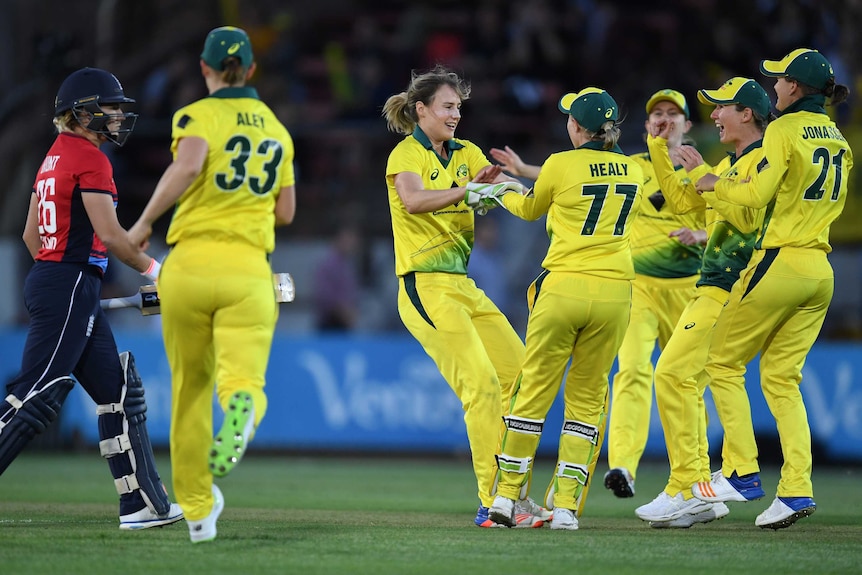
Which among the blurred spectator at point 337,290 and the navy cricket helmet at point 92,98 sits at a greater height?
the navy cricket helmet at point 92,98

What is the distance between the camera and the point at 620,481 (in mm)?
8625

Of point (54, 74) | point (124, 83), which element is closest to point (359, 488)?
point (54, 74)

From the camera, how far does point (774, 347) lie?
312 inches

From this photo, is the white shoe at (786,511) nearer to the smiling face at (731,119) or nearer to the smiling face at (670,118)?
the smiling face at (731,119)

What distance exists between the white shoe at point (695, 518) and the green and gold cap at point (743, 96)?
2584mm

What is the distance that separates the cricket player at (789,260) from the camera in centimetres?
759

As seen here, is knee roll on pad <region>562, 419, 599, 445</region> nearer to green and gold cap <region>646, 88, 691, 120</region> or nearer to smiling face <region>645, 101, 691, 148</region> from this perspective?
smiling face <region>645, 101, 691, 148</region>

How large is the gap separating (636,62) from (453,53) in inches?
104

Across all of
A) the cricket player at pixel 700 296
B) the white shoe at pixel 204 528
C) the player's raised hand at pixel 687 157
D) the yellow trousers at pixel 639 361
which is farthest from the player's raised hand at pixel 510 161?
the white shoe at pixel 204 528

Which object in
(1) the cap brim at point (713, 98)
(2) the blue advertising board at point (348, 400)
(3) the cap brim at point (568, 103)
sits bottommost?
(2) the blue advertising board at point (348, 400)

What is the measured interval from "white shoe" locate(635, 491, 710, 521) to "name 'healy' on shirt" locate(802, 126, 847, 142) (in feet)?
7.85

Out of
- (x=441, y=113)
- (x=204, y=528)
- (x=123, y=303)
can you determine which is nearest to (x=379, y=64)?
(x=441, y=113)

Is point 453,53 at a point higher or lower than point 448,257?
higher

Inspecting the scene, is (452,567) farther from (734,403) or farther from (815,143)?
(815,143)
